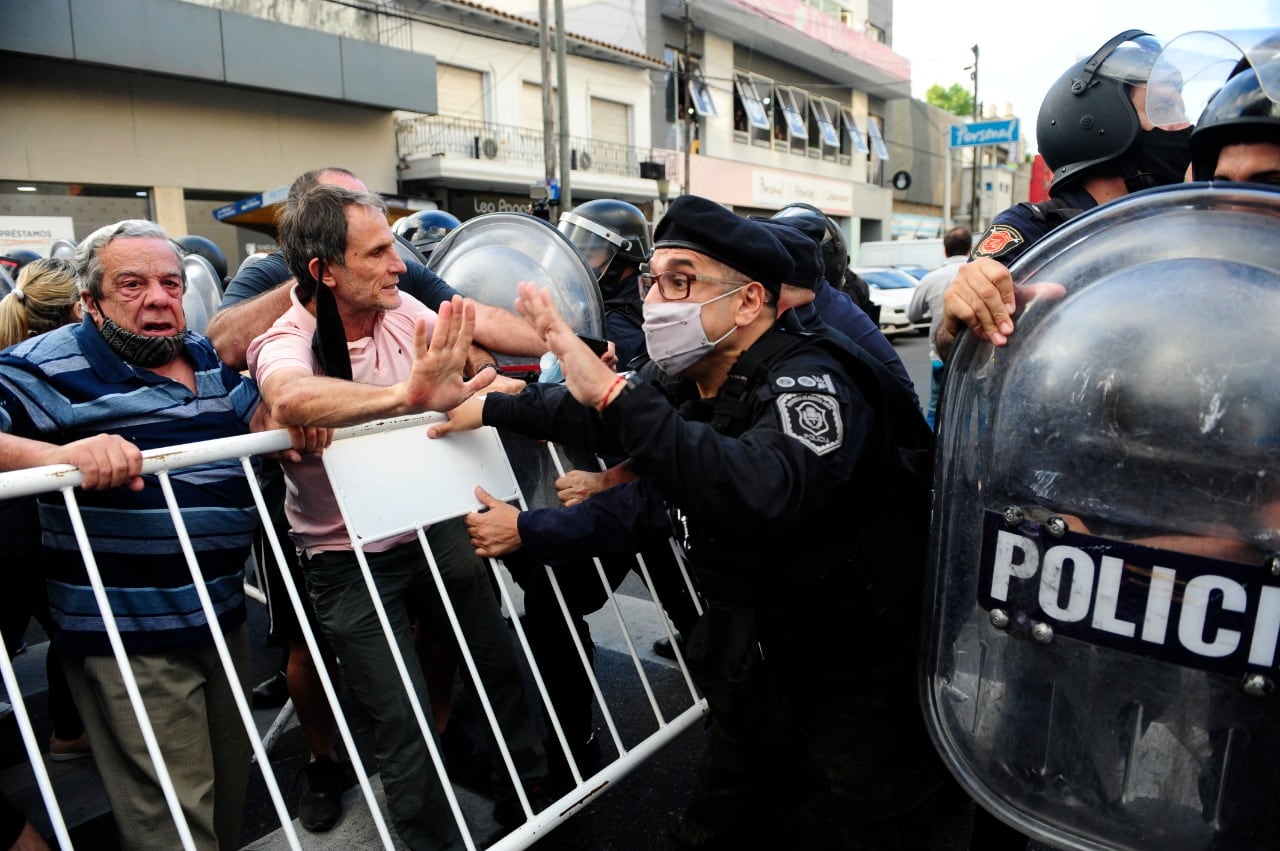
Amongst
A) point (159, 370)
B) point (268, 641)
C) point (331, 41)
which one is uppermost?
point (331, 41)

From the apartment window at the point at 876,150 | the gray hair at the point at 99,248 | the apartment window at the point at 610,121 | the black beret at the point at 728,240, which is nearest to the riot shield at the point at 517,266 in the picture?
the gray hair at the point at 99,248

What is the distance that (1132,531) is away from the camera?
3.99 feet

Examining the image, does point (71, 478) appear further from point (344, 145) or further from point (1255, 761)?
point (344, 145)

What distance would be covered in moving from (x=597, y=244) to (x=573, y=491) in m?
1.73

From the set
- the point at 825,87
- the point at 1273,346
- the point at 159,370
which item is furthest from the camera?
the point at 825,87

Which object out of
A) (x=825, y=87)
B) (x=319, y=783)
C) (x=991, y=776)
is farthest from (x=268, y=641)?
(x=825, y=87)

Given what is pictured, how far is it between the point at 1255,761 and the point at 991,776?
0.39 metres

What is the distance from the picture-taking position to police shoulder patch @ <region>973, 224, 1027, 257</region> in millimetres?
2154

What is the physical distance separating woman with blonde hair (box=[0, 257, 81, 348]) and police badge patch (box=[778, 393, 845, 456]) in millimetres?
2933

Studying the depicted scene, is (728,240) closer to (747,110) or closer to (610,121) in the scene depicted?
(610,121)

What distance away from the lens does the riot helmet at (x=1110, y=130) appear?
7.92ft

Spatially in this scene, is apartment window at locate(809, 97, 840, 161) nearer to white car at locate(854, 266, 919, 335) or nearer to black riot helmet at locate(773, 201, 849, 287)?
white car at locate(854, 266, 919, 335)

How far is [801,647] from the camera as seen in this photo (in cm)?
188

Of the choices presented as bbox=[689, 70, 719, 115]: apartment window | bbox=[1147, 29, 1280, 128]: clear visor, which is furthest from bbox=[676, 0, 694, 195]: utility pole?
bbox=[1147, 29, 1280, 128]: clear visor
